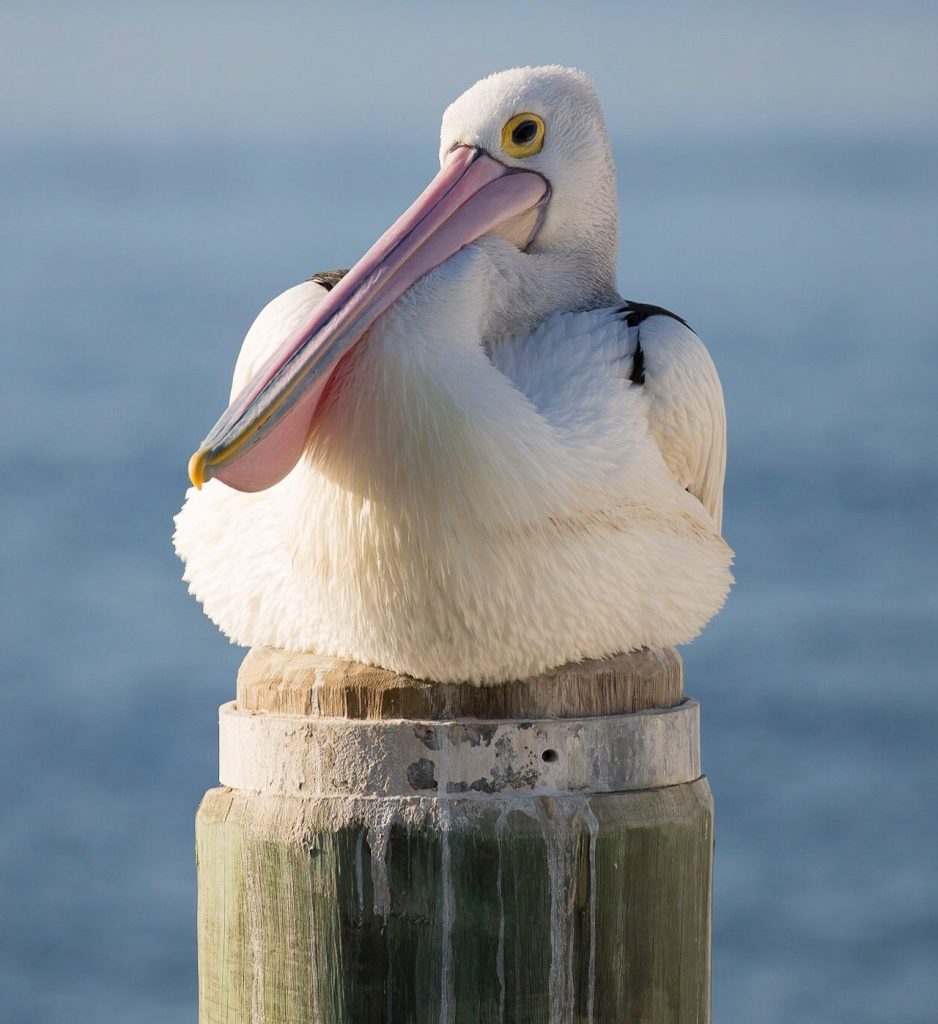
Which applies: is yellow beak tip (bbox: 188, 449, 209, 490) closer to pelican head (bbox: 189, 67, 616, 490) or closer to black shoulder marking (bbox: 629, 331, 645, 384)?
pelican head (bbox: 189, 67, 616, 490)

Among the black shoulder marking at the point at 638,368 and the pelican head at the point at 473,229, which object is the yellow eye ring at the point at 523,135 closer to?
the pelican head at the point at 473,229

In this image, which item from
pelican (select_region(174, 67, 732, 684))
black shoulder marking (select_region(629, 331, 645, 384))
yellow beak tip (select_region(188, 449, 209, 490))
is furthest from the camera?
black shoulder marking (select_region(629, 331, 645, 384))

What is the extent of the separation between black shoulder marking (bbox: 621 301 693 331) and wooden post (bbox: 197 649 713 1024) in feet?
2.14

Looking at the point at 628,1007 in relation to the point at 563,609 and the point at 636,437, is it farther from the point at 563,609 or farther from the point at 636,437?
the point at 636,437

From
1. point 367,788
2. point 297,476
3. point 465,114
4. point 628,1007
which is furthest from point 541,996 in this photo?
point 465,114

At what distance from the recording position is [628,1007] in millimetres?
3096

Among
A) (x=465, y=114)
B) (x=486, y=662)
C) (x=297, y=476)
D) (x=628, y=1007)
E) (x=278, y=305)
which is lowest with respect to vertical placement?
(x=628, y=1007)

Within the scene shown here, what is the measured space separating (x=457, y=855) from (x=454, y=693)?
0.94 feet

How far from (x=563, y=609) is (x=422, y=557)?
264 millimetres

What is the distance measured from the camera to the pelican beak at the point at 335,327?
9.70 feet

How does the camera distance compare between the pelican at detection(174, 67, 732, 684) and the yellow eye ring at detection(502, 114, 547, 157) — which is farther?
the yellow eye ring at detection(502, 114, 547, 157)

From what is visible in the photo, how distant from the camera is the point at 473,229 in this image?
3312 millimetres

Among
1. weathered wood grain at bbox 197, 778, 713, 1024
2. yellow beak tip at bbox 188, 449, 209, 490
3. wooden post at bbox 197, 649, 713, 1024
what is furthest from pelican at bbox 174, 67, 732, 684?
weathered wood grain at bbox 197, 778, 713, 1024

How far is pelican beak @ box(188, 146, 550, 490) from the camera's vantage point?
2.96 meters
